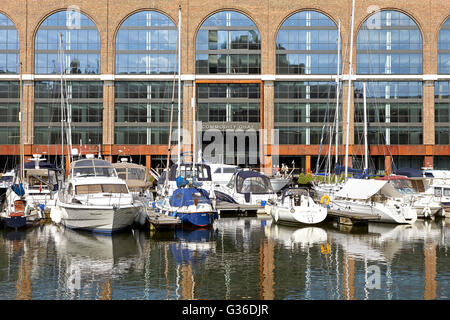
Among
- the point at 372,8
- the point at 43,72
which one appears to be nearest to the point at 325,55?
the point at 372,8

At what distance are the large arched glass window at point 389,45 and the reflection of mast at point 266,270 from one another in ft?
173

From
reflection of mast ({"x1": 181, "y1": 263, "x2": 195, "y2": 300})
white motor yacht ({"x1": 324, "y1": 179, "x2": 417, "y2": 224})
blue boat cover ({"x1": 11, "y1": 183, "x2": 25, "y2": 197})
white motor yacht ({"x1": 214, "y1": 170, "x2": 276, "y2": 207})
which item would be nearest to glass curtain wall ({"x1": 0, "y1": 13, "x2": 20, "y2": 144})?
blue boat cover ({"x1": 11, "y1": 183, "x2": 25, "y2": 197})

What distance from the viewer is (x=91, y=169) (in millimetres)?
38281

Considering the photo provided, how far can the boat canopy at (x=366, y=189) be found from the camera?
3794cm

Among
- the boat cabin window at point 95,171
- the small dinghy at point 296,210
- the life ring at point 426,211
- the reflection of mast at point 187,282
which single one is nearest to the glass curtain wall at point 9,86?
the boat cabin window at point 95,171

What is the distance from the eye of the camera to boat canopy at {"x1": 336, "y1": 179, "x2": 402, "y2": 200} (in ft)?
124

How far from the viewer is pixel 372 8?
251ft

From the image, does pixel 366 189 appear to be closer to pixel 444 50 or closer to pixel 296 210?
pixel 296 210

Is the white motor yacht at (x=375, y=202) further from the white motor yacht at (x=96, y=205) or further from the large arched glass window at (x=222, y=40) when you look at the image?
the large arched glass window at (x=222, y=40)

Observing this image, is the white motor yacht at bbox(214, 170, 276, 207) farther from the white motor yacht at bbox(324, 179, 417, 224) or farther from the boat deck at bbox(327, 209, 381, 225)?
the boat deck at bbox(327, 209, 381, 225)

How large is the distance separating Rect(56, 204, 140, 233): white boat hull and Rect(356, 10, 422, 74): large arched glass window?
5340 centimetres

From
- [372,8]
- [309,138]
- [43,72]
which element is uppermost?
[372,8]
